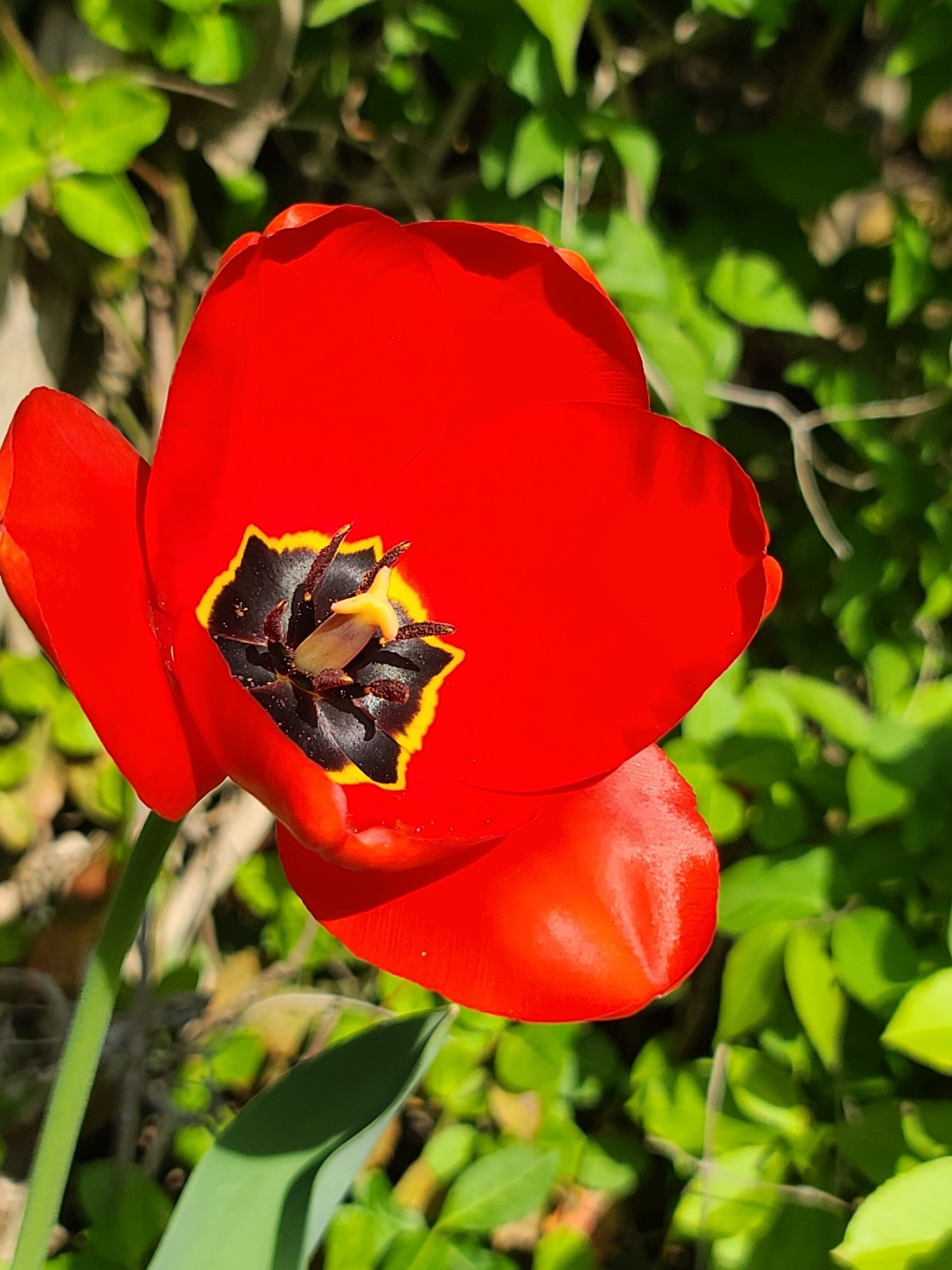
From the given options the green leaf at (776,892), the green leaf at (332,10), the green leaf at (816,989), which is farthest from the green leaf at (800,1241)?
the green leaf at (332,10)

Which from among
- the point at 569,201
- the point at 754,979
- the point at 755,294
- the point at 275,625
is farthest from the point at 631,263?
the point at 754,979

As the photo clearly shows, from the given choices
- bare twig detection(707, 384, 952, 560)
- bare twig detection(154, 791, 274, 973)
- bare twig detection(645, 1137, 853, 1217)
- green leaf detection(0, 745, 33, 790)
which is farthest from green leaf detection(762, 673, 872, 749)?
green leaf detection(0, 745, 33, 790)

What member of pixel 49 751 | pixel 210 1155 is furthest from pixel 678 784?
pixel 49 751

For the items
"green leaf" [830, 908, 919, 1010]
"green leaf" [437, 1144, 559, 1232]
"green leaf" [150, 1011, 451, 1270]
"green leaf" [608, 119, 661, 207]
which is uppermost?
"green leaf" [608, 119, 661, 207]

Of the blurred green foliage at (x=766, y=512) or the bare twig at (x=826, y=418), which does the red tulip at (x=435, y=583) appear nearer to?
the blurred green foliage at (x=766, y=512)

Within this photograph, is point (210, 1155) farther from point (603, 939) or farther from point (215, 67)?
point (215, 67)

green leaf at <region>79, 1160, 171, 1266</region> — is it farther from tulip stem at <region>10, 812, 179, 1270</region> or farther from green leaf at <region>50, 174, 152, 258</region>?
green leaf at <region>50, 174, 152, 258</region>
